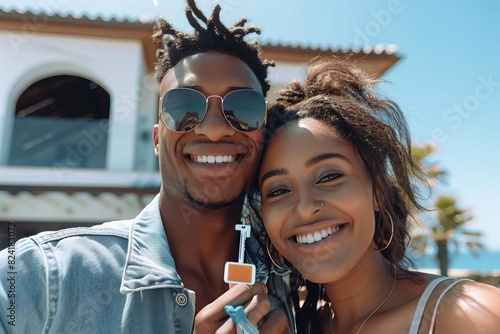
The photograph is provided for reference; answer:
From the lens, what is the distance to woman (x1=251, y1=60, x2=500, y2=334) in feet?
5.81

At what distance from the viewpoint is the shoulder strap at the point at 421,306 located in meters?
1.70

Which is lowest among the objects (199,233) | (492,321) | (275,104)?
(492,321)

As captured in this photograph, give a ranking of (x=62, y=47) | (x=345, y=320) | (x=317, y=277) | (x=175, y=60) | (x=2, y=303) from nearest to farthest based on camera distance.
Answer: (x=2, y=303) < (x=317, y=277) < (x=345, y=320) < (x=175, y=60) < (x=62, y=47)

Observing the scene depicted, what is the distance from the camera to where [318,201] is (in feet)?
6.19

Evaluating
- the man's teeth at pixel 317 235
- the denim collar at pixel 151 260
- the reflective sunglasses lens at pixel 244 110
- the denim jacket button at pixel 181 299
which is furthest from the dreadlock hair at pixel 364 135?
the denim jacket button at pixel 181 299

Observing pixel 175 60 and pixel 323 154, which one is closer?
pixel 323 154

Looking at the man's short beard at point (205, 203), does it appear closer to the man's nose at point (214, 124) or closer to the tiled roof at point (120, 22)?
the man's nose at point (214, 124)

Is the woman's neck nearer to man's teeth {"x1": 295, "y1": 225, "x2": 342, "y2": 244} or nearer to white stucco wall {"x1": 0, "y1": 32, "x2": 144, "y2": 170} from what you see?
man's teeth {"x1": 295, "y1": 225, "x2": 342, "y2": 244}

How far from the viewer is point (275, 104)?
2.39m

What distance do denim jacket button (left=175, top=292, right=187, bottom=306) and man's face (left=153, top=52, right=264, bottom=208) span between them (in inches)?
17.9

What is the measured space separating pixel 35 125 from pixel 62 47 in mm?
1430

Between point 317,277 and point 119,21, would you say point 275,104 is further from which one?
point 119,21

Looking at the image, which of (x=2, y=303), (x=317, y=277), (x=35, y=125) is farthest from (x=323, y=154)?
(x=35, y=125)

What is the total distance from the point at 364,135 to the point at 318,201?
1.39 ft
